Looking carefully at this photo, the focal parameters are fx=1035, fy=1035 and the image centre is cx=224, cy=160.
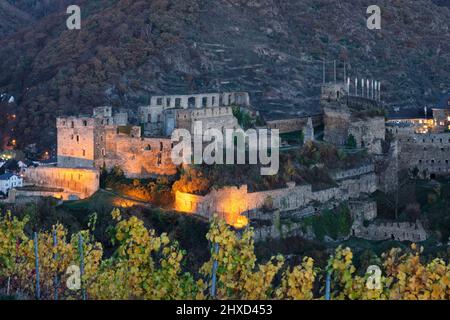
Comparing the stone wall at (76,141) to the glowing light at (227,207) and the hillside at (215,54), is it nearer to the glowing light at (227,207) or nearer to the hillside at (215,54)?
the glowing light at (227,207)

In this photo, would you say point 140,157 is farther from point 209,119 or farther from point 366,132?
point 366,132

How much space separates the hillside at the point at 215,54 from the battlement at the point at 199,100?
1157 cm

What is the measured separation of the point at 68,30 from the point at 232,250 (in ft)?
250

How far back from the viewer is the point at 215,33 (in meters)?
90.7

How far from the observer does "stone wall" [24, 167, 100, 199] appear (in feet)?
169

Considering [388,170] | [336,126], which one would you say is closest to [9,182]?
[336,126]

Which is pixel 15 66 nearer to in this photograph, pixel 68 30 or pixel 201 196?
pixel 68 30

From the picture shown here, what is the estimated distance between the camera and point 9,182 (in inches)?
2221

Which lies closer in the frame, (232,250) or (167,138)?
(232,250)

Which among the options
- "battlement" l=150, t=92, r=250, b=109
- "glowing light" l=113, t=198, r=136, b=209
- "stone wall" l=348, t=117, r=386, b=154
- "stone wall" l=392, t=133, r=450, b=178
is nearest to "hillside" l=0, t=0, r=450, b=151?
"battlement" l=150, t=92, r=250, b=109

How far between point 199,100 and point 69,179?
37.9 feet
